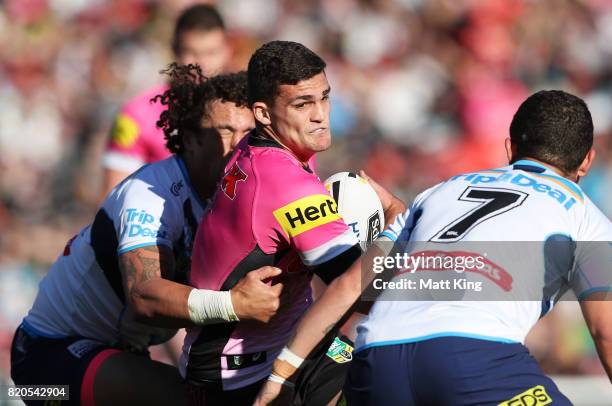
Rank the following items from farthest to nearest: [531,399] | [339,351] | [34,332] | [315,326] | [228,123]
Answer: [34,332] < [228,123] < [339,351] < [315,326] < [531,399]

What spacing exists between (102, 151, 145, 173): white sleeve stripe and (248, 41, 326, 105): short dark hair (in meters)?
2.57

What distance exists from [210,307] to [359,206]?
3.01 ft

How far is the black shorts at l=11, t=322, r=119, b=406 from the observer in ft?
16.3

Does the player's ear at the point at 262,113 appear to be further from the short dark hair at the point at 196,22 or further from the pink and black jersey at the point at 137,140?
the short dark hair at the point at 196,22

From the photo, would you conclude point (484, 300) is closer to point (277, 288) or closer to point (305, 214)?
point (305, 214)

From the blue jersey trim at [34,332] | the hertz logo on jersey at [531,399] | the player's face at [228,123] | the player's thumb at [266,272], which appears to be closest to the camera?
the hertz logo on jersey at [531,399]

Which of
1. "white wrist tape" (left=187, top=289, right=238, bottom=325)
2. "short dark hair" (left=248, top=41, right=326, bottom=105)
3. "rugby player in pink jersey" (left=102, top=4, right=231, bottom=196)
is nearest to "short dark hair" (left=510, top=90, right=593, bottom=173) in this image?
"short dark hair" (left=248, top=41, right=326, bottom=105)

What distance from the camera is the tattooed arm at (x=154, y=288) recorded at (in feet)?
14.4

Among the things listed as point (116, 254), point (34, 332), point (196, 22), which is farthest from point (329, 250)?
point (196, 22)

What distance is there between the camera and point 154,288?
4.49m

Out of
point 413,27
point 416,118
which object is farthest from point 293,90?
point 413,27

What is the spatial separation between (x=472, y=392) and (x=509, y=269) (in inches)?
20.0

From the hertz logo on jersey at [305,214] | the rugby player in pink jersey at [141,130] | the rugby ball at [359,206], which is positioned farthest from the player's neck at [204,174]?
the rugby player in pink jersey at [141,130]

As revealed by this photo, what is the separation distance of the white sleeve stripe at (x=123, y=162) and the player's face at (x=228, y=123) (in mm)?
1970
